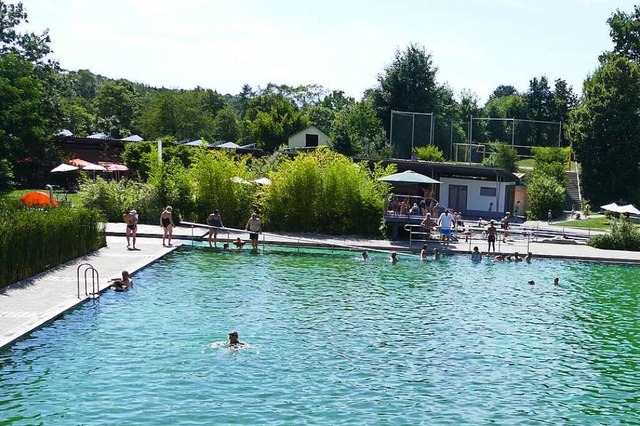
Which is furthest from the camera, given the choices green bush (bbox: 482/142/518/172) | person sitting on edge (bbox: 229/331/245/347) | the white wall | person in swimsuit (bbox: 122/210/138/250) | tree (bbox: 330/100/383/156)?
tree (bbox: 330/100/383/156)

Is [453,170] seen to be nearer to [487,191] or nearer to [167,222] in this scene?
[487,191]

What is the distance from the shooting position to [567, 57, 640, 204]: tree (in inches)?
2073

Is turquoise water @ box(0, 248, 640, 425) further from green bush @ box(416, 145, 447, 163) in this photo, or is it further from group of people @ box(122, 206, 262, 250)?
green bush @ box(416, 145, 447, 163)

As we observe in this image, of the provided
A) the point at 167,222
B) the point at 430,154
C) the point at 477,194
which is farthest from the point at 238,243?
the point at 430,154

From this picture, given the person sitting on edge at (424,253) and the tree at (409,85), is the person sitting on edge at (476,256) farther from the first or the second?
the tree at (409,85)

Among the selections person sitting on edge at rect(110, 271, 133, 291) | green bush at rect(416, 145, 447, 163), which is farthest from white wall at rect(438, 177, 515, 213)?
person sitting on edge at rect(110, 271, 133, 291)

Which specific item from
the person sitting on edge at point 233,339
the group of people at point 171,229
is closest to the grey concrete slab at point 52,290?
the group of people at point 171,229

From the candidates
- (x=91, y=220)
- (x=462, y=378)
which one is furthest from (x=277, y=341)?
(x=91, y=220)

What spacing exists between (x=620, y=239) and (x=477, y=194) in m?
14.9

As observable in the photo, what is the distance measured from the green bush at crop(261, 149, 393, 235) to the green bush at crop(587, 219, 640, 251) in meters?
11.1

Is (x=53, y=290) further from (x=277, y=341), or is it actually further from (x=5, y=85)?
(x=5, y=85)

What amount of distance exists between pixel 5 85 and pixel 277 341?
118 feet

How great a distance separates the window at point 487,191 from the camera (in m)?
49.2

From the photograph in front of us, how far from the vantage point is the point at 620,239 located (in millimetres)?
35469
